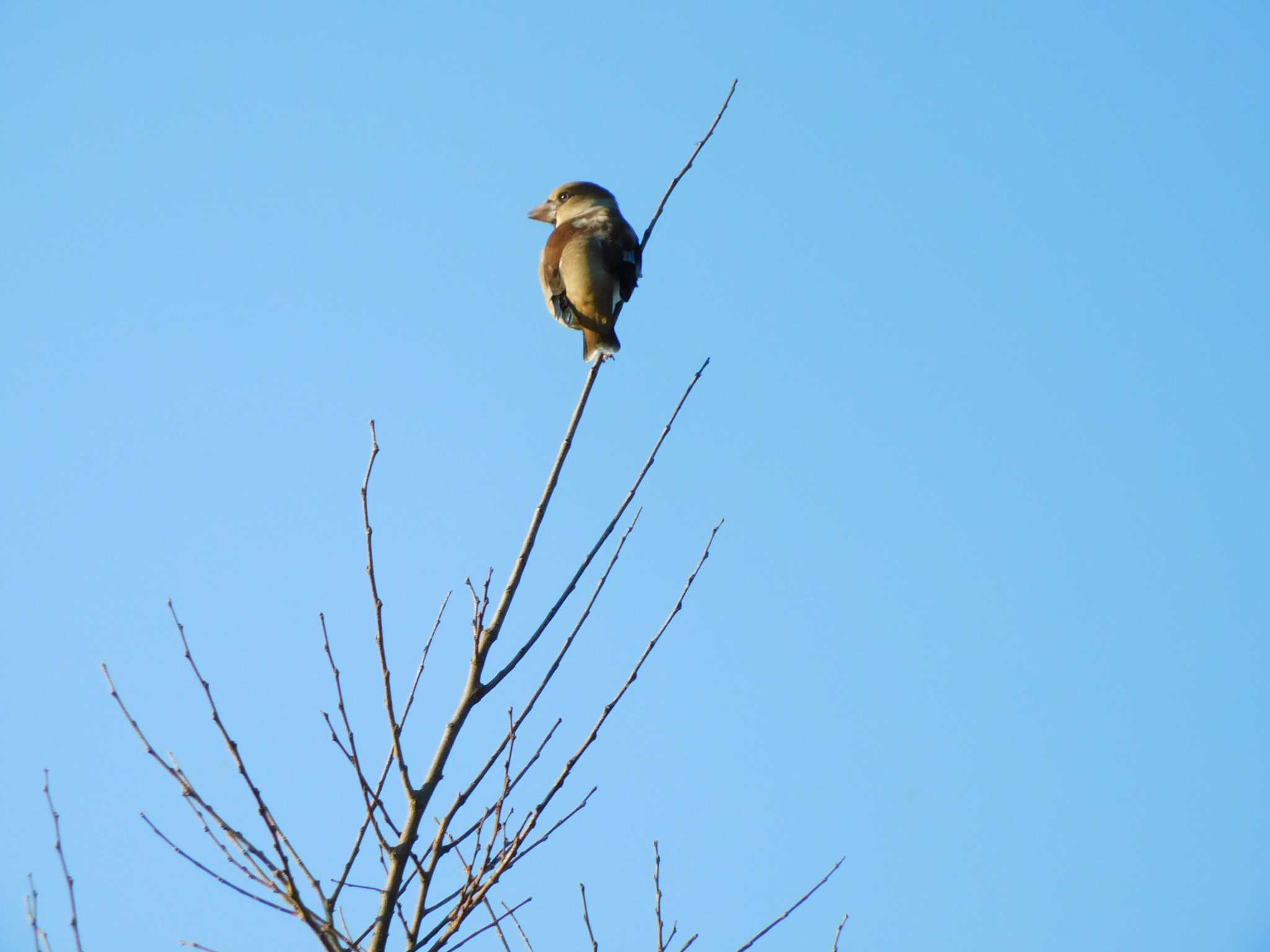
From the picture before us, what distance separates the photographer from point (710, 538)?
11.4 feet

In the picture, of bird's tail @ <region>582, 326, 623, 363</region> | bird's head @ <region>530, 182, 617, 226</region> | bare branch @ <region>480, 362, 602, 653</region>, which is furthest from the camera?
bird's head @ <region>530, 182, 617, 226</region>

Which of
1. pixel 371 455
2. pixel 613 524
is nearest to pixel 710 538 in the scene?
pixel 613 524

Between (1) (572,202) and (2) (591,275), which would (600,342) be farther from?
(1) (572,202)

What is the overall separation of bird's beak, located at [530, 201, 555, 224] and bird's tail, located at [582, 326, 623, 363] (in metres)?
1.51

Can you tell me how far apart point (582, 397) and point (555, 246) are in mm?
3115

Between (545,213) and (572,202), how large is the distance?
0.81 ft

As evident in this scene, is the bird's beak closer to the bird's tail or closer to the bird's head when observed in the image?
the bird's head

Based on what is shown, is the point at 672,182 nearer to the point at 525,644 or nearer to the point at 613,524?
the point at 613,524

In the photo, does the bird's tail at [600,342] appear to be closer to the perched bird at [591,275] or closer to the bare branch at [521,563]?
the perched bird at [591,275]

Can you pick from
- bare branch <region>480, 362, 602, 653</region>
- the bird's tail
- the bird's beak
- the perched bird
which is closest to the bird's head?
the bird's beak

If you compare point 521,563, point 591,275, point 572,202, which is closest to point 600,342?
point 591,275

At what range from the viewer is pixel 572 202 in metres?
7.09

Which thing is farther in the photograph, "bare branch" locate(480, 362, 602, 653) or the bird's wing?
the bird's wing

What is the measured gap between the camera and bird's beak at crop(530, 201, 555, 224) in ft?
23.7
